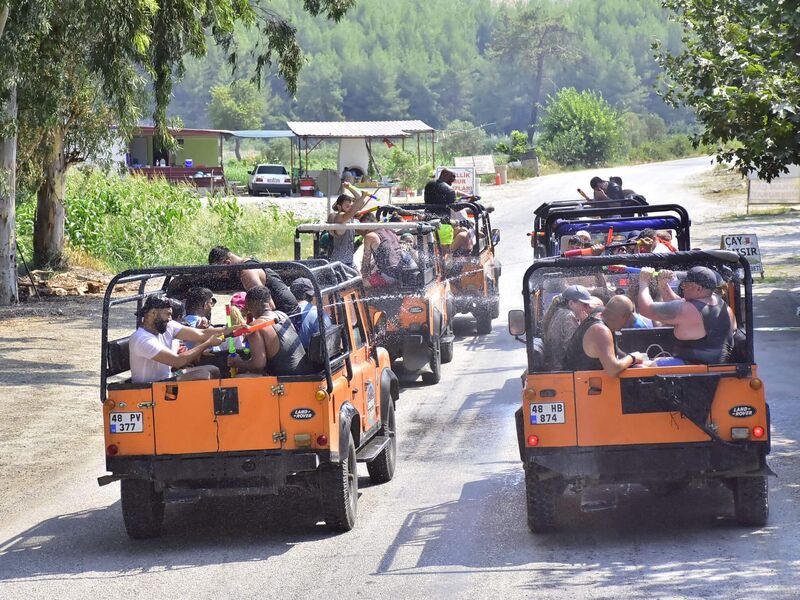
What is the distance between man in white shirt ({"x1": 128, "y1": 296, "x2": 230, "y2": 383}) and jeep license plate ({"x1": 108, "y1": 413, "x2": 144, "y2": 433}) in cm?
36

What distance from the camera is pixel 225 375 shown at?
9.24m

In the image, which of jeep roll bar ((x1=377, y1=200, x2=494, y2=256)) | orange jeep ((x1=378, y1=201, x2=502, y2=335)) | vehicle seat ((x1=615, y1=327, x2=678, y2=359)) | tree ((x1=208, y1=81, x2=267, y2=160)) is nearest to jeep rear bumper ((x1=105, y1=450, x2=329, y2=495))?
vehicle seat ((x1=615, y1=327, x2=678, y2=359))

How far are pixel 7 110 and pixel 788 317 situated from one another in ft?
43.7

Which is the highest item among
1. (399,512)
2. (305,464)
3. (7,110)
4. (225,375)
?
(7,110)

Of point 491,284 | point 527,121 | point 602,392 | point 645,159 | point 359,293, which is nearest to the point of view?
point 602,392

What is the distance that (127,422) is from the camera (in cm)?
875

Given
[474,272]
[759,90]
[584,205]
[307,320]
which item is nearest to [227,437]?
[307,320]

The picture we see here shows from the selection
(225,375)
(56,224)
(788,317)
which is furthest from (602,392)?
(56,224)

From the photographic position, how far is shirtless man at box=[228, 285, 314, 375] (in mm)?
8930

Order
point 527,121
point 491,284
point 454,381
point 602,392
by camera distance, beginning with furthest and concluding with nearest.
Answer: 1. point 527,121
2. point 491,284
3. point 454,381
4. point 602,392

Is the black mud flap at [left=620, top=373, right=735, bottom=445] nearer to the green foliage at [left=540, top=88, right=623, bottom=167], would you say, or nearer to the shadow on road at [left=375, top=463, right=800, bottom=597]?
the shadow on road at [left=375, top=463, right=800, bottom=597]

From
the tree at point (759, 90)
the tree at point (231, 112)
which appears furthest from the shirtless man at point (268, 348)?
the tree at point (231, 112)

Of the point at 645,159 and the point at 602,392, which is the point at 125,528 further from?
the point at 645,159

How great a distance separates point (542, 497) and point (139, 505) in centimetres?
291
